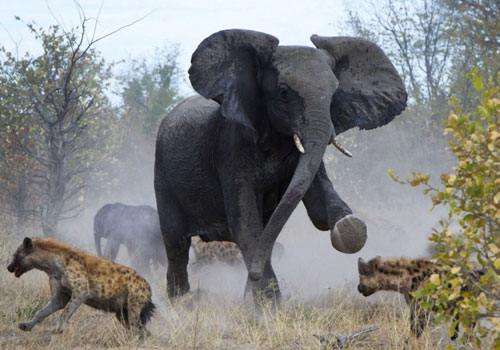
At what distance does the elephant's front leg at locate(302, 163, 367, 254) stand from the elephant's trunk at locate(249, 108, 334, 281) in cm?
49

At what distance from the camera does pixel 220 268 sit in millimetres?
10844

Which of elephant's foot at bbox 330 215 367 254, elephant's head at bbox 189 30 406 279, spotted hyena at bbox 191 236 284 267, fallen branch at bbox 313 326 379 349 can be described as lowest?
fallen branch at bbox 313 326 379 349

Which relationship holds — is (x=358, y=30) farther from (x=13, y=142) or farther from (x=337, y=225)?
(x=337, y=225)

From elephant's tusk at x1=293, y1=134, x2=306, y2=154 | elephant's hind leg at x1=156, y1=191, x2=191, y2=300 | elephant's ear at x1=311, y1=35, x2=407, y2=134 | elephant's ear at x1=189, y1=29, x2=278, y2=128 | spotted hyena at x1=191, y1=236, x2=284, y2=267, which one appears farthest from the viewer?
spotted hyena at x1=191, y1=236, x2=284, y2=267

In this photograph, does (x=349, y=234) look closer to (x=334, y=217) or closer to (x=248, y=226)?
(x=334, y=217)

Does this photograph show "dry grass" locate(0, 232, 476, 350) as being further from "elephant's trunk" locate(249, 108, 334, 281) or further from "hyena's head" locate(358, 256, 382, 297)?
"elephant's trunk" locate(249, 108, 334, 281)

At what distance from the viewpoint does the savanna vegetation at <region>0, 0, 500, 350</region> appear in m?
4.64

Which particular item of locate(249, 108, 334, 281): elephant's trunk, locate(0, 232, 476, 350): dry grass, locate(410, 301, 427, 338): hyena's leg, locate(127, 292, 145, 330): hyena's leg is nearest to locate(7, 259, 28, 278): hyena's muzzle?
locate(0, 232, 476, 350): dry grass

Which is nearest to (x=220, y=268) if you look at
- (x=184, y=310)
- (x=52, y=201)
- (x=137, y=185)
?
(x=184, y=310)

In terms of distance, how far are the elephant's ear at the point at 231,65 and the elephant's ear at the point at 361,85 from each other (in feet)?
2.17

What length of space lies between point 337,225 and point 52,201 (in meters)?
9.26

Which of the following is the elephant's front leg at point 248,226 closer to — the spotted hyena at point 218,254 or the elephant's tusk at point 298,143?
the elephant's tusk at point 298,143

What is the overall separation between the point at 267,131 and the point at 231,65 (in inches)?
25.9

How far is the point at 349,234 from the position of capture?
22.5ft
